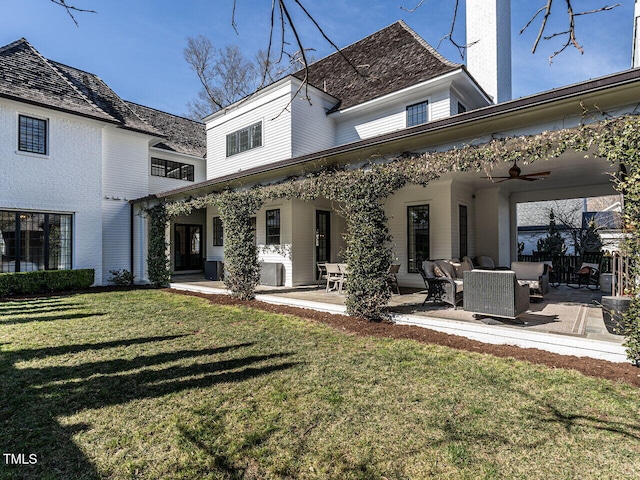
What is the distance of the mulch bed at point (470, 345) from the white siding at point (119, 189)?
27.8 ft

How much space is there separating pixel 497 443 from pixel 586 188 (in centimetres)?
1067

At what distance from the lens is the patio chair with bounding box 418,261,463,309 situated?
6.64m

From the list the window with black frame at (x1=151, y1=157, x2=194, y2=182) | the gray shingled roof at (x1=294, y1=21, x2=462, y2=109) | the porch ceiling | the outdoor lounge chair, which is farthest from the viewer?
the window with black frame at (x1=151, y1=157, x2=194, y2=182)

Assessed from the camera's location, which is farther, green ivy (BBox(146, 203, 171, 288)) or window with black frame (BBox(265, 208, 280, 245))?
green ivy (BBox(146, 203, 171, 288))

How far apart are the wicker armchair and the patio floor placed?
236mm

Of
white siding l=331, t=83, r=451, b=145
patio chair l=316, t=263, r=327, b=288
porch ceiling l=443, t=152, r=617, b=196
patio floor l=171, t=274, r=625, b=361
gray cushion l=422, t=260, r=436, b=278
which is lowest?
patio floor l=171, t=274, r=625, b=361

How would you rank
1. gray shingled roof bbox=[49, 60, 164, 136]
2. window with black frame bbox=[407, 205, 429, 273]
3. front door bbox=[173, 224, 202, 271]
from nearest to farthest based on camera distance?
1. window with black frame bbox=[407, 205, 429, 273]
2. gray shingled roof bbox=[49, 60, 164, 136]
3. front door bbox=[173, 224, 202, 271]

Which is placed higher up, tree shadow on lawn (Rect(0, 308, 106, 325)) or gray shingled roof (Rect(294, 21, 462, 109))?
gray shingled roof (Rect(294, 21, 462, 109))

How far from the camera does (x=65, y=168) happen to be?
11648mm

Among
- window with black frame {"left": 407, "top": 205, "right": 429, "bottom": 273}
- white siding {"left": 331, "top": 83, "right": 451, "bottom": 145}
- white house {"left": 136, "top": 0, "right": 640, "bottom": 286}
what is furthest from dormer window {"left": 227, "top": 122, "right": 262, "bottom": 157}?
window with black frame {"left": 407, "top": 205, "right": 429, "bottom": 273}

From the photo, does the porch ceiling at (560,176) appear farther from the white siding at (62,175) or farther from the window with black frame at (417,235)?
the white siding at (62,175)

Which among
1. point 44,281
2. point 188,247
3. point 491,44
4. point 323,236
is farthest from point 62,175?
point 491,44

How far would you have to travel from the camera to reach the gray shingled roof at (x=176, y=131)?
53.0 ft

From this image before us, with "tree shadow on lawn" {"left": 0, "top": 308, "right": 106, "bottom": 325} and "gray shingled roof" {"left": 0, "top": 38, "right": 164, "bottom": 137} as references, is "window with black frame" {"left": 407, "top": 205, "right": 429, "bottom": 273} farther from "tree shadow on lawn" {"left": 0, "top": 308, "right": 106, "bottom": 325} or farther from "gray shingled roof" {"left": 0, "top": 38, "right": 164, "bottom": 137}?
"gray shingled roof" {"left": 0, "top": 38, "right": 164, "bottom": 137}
